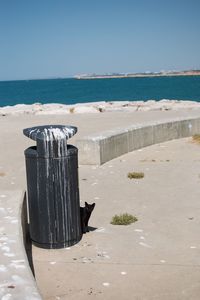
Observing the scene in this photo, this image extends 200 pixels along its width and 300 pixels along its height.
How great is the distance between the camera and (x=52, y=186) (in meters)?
5.62

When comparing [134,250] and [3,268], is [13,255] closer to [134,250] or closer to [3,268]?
[3,268]

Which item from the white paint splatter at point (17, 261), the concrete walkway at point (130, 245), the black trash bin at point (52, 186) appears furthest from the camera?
the black trash bin at point (52, 186)

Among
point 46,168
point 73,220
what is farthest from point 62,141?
point 73,220

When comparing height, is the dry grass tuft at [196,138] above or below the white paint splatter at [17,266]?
below

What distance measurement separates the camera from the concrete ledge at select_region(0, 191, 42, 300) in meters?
3.89

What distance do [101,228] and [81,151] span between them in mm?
4986

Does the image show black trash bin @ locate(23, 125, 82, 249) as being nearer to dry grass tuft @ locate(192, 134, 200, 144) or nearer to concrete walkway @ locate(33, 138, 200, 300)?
concrete walkway @ locate(33, 138, 200, 300)

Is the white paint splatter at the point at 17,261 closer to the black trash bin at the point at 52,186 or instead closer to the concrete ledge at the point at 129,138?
the black trash bin at the point at 52,186

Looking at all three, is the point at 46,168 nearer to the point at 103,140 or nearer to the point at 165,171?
the point at 165,171

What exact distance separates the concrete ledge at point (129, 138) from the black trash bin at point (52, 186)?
18.5 feet

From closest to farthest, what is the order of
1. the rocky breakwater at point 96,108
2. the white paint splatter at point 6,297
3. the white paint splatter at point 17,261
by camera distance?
the white paint splatter at point 6,297 → the white paint splatter at point 17,261 → the rocky breakwater at point 96,108

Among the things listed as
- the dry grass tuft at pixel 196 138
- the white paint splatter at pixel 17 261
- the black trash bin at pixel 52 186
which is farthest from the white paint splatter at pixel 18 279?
the dry grass tuft at pixel 196 138

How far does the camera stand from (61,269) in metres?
5.27

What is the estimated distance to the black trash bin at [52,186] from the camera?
559 centimetres
